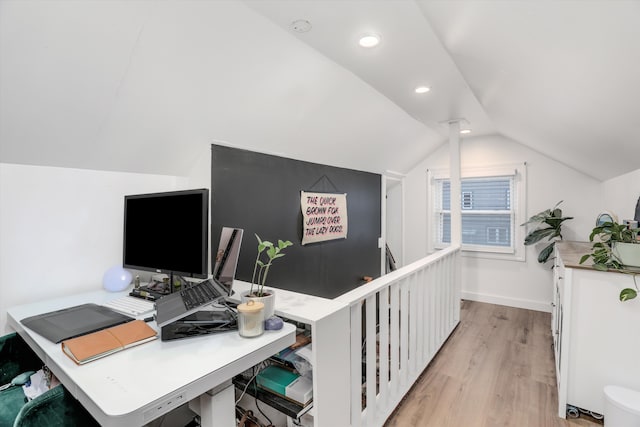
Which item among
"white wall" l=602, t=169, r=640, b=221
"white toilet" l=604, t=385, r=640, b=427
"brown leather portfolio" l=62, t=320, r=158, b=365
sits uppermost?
"white wall" l=602, t=169, r=640, b=221

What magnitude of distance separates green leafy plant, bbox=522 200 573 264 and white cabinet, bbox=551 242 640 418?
5.82 feet

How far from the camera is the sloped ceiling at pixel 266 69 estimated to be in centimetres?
110

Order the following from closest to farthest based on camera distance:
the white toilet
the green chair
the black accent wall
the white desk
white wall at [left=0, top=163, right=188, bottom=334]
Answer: the white desk < the green chair < white wall at [left=0, top=163, right=188, bottom=334] < the white toilet < the black accent wall

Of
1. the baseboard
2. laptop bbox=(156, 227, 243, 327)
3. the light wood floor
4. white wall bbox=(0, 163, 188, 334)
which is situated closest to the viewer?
laptop bbox=(156, 227, 243, 327)

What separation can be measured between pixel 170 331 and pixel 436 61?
6.22 feet

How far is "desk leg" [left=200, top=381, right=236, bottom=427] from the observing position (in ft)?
3.09

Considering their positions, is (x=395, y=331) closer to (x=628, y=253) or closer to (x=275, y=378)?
(x=275, y=378)

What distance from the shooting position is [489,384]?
224cm

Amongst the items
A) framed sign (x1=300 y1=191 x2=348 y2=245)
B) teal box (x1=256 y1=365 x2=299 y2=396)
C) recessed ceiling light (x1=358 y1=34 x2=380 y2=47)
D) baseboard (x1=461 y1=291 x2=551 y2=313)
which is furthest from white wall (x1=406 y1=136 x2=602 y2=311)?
teal box (x1=256 y1=365 x2=299 y2=396)

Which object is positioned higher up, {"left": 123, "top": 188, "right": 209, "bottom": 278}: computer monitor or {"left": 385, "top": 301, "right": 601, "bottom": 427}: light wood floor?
{"left": 123, "top": 188, "right": 209, "bottom": 278}: computer monitor

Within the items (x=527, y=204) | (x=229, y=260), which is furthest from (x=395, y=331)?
(x=527, y=204)

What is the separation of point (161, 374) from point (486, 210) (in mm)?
4214

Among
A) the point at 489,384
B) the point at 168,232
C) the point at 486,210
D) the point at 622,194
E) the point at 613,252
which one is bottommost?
the point at 489,384

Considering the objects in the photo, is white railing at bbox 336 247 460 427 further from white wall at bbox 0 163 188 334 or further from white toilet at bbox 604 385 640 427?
white wall at bbox 0 163 188 334
